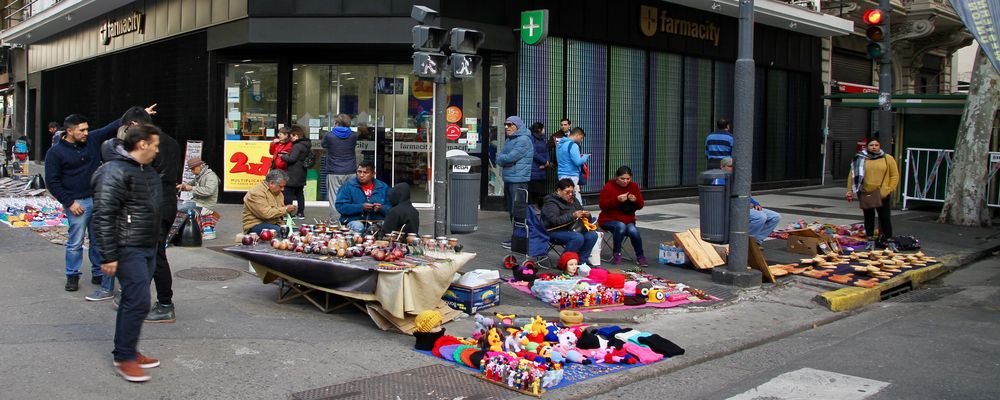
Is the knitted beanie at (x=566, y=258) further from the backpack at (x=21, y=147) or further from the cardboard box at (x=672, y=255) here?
the backpack at (x=21, y=147)

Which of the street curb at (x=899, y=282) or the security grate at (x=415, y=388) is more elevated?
the street curb at (x=899, y=282)

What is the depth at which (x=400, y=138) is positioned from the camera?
625 inches

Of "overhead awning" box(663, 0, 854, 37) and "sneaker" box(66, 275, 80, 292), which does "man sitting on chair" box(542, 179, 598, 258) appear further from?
"overhead awning" box(663, 0, 854, 37)

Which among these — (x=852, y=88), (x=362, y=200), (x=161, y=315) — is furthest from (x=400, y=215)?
(x=852, y=88)

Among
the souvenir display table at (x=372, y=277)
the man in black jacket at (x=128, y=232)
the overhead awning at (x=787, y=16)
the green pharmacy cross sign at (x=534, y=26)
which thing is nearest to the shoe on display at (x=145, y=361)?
the man in black jacket at (x=128, y=232)

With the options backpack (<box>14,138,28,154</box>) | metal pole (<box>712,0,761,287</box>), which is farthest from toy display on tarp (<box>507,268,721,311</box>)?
backpack (<box>14,138,28,154</box>)

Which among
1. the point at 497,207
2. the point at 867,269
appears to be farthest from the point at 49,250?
the point at 867,269

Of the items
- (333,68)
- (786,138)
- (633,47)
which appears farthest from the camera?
(786,138)

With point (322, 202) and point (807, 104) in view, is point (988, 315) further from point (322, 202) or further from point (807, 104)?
point (807, 104)

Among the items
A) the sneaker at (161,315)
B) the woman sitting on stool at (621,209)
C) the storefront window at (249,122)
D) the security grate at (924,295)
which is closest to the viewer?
the sneaker at (161,315)

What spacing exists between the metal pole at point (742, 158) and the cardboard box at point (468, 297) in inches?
126

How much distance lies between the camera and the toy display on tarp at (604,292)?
8227 mm

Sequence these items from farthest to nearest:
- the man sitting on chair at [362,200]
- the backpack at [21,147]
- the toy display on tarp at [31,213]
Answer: the backpack at [21,147]
the toy display on tarp at [31,213]
the man sitting on chair at [362,200]

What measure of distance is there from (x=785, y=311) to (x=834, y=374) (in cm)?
248
